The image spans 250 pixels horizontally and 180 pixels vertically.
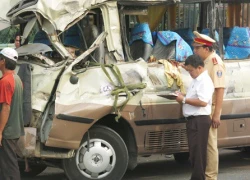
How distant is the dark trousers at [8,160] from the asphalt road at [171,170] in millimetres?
1914

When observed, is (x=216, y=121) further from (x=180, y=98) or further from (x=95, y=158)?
(x=95, y=158)

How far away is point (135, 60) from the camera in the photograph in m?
7.54

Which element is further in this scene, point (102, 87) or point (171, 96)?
point (102, 87)

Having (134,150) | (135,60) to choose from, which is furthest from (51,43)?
(134,150)

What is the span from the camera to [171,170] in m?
8.84

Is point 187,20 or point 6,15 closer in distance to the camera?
point 6,15

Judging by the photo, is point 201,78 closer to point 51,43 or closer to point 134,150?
point 134,150

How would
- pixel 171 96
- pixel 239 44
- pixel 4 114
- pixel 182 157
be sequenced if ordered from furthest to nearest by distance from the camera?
pixel 182 157, pixel 239 44, pixel 171 96, pixel 4 114

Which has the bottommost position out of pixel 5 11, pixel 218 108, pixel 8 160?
pixel 8 160

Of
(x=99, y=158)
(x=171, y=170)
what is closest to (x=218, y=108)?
(x=99, y=158)

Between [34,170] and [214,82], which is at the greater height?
[214,82]

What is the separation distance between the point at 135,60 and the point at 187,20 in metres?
1.52

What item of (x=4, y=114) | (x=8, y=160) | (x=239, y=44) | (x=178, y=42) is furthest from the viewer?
(x=239, y=44)

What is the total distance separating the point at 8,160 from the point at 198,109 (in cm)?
212
